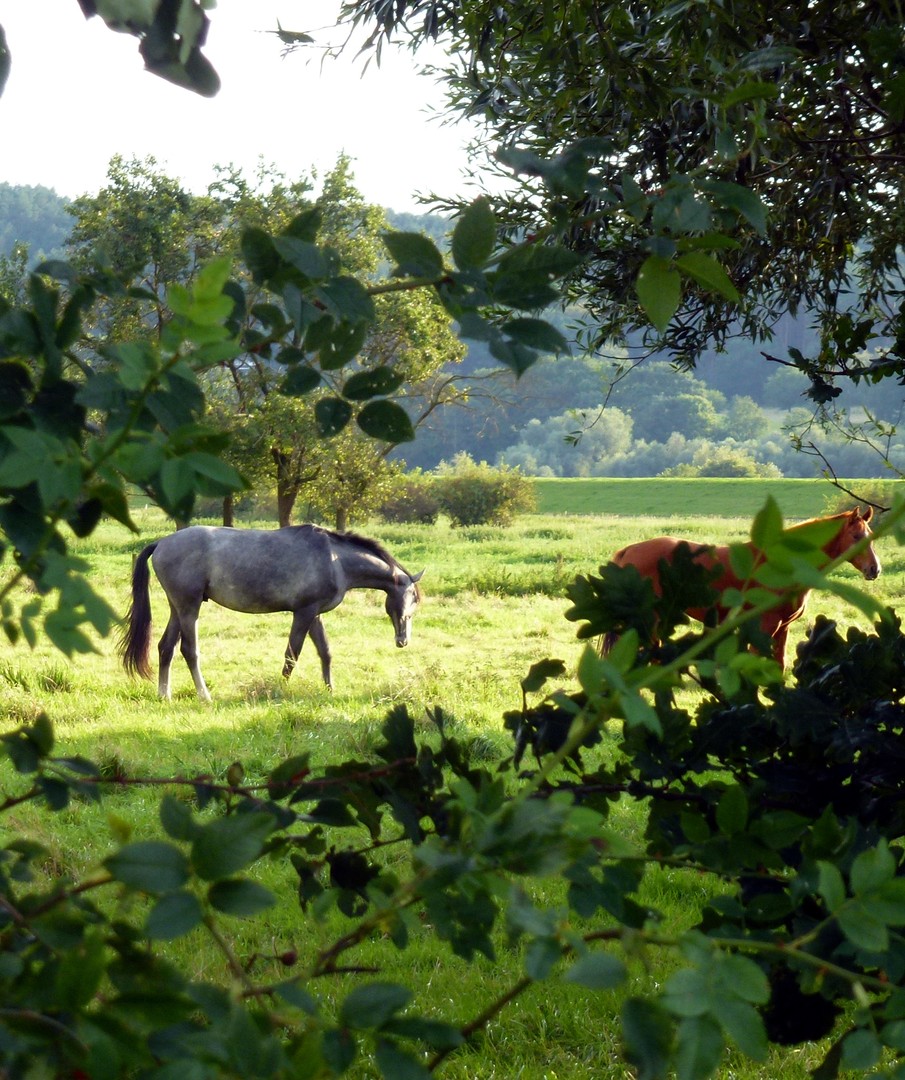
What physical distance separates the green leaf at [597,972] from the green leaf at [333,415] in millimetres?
581

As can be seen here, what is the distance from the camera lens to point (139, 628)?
935 cm

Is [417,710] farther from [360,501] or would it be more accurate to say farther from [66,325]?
[360,501]

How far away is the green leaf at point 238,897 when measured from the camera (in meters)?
0.65

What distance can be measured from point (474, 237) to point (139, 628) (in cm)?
904

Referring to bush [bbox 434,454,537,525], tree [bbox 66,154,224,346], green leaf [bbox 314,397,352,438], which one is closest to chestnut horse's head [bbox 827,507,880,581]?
green leaf [bbox 314,397,352,438]

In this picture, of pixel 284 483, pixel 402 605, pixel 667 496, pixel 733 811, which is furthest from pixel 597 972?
pixel 667 496

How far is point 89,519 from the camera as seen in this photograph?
78cm

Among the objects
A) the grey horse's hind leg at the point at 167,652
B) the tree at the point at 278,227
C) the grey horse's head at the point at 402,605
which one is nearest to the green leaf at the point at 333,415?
the grey horse's hind leg at the point at 167,652

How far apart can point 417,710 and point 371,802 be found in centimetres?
715

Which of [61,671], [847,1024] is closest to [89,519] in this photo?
[847,1024]

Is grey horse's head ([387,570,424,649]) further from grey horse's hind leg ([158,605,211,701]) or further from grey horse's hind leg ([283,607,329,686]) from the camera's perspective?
grey horse's hind leg ([158,605,211,701])

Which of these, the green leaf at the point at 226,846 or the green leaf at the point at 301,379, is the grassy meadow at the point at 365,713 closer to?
the green leaf at the point at 226,846

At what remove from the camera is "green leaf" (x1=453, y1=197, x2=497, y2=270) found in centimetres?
81

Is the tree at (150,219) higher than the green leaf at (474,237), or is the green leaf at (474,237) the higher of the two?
the tree at (150,219)
